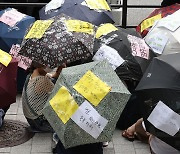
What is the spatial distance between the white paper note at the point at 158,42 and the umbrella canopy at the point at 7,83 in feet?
4.49

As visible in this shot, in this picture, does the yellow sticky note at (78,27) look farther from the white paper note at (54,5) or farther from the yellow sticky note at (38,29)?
the white paper note at (54,5)

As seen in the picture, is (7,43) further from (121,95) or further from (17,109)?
(121,95)

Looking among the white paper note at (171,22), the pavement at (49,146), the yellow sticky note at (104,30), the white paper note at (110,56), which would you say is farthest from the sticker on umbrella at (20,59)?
the white paper note at (171,22)

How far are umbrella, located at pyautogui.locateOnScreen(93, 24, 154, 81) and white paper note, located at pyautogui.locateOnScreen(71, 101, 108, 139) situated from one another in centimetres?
122

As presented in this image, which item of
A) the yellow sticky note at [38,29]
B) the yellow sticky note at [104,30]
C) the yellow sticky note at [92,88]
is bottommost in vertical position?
the yellow sticky note at [104,30]

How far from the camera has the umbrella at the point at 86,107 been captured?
2990mm

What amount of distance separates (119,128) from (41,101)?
2.96ft

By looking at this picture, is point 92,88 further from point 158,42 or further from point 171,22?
point 171,22

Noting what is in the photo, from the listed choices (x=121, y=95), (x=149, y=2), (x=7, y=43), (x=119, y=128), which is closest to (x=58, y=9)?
(x=7, y=43)

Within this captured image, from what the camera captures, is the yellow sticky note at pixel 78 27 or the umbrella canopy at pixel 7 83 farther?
the umbrella canopy at pixel 7 83

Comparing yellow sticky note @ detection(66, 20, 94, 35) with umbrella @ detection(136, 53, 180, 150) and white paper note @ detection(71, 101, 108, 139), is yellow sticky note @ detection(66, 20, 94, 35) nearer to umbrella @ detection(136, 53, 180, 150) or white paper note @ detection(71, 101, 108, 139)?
umbrella @ detection(136, 53, 180, 150)

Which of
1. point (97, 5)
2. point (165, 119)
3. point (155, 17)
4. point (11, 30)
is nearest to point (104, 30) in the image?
point (97, 5)

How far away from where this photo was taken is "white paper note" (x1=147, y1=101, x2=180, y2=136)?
113 inches

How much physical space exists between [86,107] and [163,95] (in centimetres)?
51
